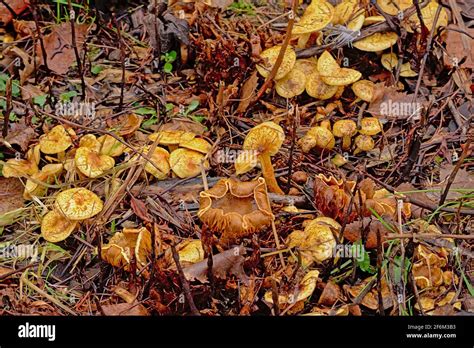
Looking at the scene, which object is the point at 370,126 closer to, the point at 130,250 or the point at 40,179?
the point at 130,250

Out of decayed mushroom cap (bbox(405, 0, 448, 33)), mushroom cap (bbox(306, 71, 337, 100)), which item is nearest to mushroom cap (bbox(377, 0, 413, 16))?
decayed mushroom cap (bbox(405, 0, 448, 33))

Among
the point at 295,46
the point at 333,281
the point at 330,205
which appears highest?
the point at 295,46

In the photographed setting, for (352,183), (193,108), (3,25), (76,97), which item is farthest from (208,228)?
(3,25)

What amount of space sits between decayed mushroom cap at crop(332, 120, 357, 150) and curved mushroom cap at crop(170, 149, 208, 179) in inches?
38.6

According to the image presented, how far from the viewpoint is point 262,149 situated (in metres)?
4.37

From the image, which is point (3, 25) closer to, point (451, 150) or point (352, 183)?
point (352, 183)

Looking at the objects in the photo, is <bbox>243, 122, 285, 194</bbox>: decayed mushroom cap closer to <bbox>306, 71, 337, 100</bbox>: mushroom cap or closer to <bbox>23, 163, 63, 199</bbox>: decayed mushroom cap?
<bbox>306, 71, 337, 100</bbox>: mushroom cap

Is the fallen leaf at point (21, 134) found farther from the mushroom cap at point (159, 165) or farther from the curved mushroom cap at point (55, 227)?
the mushroom cap at point (159, 165)

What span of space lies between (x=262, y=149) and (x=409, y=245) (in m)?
1.08

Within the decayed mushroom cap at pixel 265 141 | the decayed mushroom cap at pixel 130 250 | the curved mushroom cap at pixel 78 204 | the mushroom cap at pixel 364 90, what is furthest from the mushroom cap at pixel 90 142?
the mushroom cap at pixel 364 90

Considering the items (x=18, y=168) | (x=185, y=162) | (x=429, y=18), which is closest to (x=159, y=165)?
(x=185, y=162)

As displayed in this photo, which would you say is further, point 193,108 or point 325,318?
point 193,108

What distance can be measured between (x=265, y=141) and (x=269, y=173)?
246mm

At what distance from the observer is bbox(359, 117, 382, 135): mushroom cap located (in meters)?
4.87
